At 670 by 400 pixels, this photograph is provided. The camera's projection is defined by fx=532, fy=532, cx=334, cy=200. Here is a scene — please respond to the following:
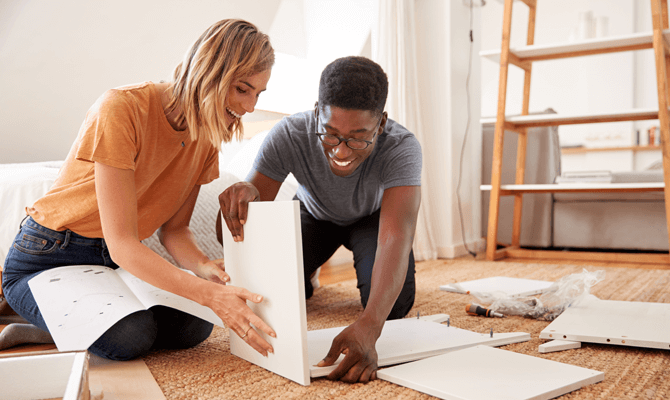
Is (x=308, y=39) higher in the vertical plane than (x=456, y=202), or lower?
higher

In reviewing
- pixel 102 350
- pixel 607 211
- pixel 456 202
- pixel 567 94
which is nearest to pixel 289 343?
pixel 102 350

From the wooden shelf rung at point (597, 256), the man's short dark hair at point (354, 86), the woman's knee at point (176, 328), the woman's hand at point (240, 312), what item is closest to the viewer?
the woman's hand at point (240, 312)

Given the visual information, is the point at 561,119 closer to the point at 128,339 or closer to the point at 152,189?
the point at 152,189

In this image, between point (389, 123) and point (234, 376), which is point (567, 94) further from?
point (234, 376)

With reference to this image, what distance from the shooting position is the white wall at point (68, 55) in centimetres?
240

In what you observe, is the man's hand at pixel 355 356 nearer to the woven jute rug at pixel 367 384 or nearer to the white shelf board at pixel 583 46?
the woven jute rug at pixel 367 384

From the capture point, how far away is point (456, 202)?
9.17 feet

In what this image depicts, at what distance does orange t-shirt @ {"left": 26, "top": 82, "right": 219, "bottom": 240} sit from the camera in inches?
38.2

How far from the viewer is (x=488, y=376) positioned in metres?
0.85

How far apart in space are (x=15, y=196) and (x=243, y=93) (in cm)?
75

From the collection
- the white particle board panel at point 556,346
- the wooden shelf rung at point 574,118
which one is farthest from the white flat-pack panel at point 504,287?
the wooden shelf rung at point 574,118

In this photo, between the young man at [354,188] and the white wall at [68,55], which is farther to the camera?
the white wall at [68,55]

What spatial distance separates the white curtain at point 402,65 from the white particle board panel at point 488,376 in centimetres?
167

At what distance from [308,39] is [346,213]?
2.16 m
